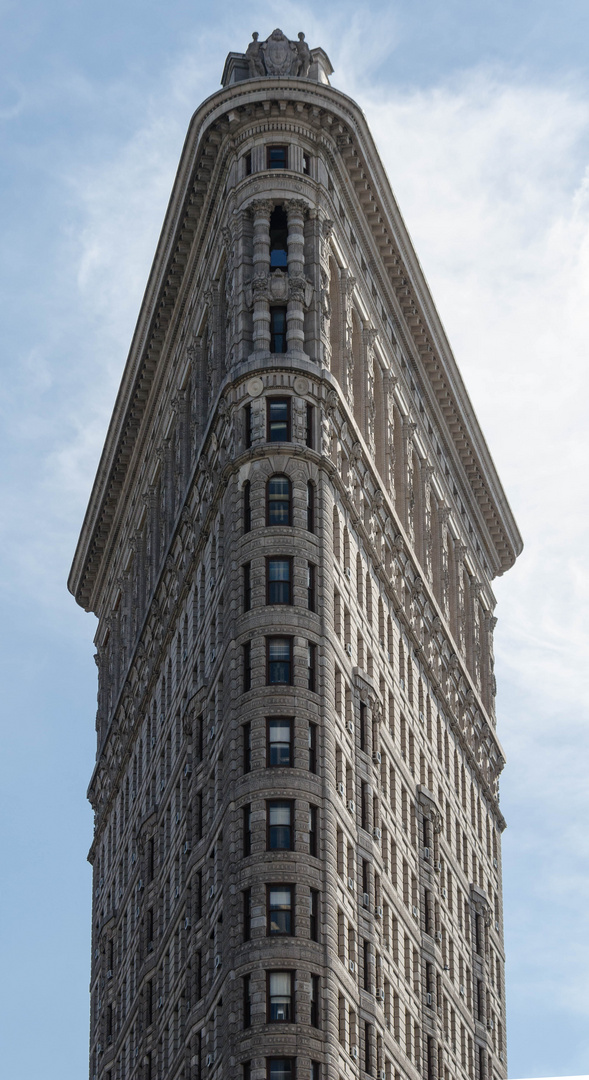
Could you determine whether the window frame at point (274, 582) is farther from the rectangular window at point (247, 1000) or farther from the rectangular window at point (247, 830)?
the rectangular window at point (247, 1000)

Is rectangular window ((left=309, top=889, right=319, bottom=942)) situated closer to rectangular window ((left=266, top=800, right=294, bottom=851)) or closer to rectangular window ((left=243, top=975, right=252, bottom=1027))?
rectangular window ((left=266, top=800, right=294, bottom=851))

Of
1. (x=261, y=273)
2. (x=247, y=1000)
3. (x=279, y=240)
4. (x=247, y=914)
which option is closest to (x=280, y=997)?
(x=247, y=1000)

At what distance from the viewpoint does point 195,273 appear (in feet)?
455

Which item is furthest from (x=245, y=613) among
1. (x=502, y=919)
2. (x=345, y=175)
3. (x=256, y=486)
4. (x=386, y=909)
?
(x=502, y=919)

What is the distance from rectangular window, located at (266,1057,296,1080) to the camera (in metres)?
104

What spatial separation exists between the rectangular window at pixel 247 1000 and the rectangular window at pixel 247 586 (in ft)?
59.5

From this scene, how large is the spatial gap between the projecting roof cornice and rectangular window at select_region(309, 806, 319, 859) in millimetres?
37651

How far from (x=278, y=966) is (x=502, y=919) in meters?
51.0

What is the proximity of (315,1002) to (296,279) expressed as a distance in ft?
123

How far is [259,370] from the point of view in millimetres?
121688

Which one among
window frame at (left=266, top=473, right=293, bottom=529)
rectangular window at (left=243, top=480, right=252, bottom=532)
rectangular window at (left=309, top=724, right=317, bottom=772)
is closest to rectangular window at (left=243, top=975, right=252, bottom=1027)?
rectangular window at (left=309, top=724, right=317, bottom=772)

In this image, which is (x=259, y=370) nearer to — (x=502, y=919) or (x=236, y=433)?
(x=236, y=433)

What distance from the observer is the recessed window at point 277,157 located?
128625mm

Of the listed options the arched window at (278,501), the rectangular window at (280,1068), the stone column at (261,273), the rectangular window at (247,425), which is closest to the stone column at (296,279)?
the stone column at (261,273)
